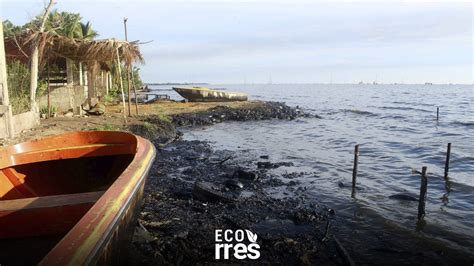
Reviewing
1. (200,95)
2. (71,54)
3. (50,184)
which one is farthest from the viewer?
(200,95)

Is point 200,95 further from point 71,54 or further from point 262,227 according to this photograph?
point 262,227

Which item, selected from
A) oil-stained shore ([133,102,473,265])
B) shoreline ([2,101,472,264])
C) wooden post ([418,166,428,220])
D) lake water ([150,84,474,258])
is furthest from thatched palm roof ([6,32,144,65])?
wooden post ([418,166,428,220])

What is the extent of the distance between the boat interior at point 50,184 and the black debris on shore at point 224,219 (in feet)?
4.06

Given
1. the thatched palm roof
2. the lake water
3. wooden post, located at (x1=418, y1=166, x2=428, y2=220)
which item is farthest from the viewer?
the thatched palm roof

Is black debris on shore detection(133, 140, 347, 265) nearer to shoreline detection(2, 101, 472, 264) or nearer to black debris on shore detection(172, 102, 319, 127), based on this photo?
shoreline detection(2, 101, 472, 264)

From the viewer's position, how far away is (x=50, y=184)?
7.04m

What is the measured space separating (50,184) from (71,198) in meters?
2.29

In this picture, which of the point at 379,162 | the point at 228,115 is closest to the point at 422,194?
the point at 379,162

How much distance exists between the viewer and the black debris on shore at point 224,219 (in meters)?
6.17

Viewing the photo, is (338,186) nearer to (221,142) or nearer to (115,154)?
(115,154)

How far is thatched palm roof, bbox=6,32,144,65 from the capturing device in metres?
15.1

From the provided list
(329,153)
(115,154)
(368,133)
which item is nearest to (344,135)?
(368,133)

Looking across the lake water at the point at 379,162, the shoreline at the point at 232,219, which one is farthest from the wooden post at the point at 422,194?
the shoreline at the point at 232,219

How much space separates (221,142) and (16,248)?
1441cm
